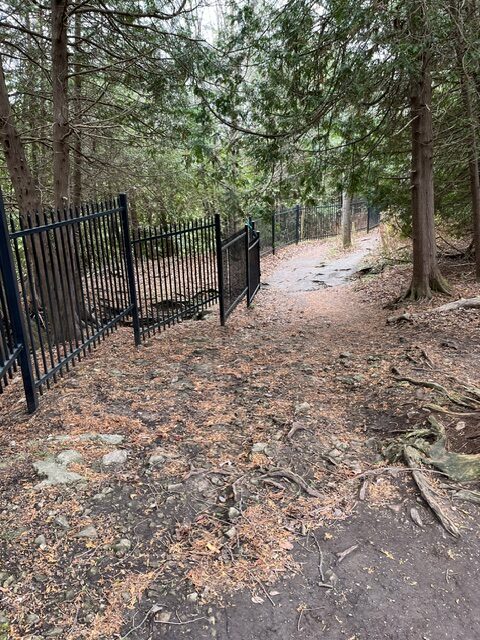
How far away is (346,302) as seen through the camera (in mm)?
9672

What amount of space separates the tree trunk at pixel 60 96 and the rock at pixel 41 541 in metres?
5.35

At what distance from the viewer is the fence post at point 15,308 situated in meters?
3.38

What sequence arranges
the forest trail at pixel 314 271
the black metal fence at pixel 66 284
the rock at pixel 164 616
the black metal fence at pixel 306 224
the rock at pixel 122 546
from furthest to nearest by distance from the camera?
the black metal fence at pixel 306 224
the forest trail at pixel 314 271
the black metal fence at pixel 66 284
the rock at pixel 122 546
the rock at pixel 164 616

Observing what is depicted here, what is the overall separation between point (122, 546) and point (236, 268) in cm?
619

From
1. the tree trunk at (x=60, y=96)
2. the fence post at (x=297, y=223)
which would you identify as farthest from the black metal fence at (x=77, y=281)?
the fence post at (x=297, y=223)

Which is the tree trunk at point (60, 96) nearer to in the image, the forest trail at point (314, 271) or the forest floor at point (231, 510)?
the forest floor at point (231, 510)

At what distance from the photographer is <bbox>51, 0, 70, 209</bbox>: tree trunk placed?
5.79 meters

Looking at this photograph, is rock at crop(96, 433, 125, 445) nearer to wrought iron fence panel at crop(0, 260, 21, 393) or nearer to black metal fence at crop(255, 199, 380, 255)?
wrought iron fence panel at crop(0, 260, 21, 393)

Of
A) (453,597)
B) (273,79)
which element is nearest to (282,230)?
(273,79)

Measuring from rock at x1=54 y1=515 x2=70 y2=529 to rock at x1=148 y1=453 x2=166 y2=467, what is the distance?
0.69 metres

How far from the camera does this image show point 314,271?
14180 millimetres

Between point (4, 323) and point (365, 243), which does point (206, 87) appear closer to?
point (4, 323)

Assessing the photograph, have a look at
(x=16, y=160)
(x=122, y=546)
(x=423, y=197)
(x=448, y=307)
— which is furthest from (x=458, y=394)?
(x=16, y=160)

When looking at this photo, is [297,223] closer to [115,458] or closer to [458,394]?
[458,394]
